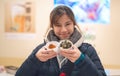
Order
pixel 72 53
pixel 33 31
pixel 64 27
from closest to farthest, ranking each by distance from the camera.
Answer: pixel 72 53 → pixel 64 27 → pixel 33 31

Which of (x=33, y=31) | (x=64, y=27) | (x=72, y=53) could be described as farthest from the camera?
(x=33, y=31)

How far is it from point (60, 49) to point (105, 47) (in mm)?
1313

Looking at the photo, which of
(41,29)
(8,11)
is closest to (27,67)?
(41,29)

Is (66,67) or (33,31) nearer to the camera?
(66,67)

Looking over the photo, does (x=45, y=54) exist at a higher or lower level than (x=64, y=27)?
lower

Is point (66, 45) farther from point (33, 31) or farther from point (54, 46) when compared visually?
point (33, 31)

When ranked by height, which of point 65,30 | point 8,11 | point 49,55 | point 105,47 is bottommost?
point 105,47

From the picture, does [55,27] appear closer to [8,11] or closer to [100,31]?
[100,31]

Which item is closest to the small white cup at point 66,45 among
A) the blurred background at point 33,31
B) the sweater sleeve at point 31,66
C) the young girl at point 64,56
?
the young girl at point 64,56

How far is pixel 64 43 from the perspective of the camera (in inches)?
44.7

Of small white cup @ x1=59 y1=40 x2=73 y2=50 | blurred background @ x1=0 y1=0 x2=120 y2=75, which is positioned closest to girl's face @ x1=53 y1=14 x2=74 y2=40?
small white cup @ x1=59 y1=40 x2=73 y2=50

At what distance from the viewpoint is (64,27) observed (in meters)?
1.22

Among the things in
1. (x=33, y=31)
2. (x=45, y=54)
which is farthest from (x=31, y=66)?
(x=33, y=31)

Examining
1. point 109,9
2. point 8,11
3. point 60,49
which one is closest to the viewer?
point 60,49
